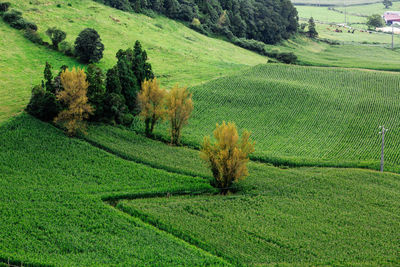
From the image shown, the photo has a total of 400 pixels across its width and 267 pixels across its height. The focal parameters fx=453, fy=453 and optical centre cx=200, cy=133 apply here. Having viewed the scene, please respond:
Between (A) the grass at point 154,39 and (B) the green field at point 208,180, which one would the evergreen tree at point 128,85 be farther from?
(A) the grass at point 154,39

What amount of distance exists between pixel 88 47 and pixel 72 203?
55470 mm

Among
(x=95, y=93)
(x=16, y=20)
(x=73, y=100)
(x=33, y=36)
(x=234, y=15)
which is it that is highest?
(x=234, y=15)

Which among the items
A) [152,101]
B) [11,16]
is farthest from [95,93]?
[11,16]

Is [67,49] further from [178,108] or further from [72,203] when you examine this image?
[72,203]

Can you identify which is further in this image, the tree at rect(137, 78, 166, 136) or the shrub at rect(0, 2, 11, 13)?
the shrub at rect(0, 2, 11, 13)

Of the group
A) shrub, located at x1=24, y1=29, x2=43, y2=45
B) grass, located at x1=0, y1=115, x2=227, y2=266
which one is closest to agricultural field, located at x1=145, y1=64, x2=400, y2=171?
grass, located at x1=0, y1=115, x2=227, y2=266

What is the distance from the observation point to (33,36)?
361ft

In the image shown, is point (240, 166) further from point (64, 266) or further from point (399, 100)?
point (399, 100)

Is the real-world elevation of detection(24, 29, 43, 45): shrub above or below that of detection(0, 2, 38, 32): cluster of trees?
below

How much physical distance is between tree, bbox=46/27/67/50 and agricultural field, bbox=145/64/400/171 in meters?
36.0

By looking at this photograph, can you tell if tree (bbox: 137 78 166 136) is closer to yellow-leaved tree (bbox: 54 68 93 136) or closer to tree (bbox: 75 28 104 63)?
yellow-leaved tree (bbox: 54 68 93 136)

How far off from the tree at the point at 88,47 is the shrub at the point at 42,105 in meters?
28.9

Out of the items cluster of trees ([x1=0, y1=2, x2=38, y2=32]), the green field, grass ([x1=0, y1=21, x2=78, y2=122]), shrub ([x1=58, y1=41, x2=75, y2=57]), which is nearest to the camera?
the green field

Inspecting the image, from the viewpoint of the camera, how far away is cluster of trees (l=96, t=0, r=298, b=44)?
162 meters
